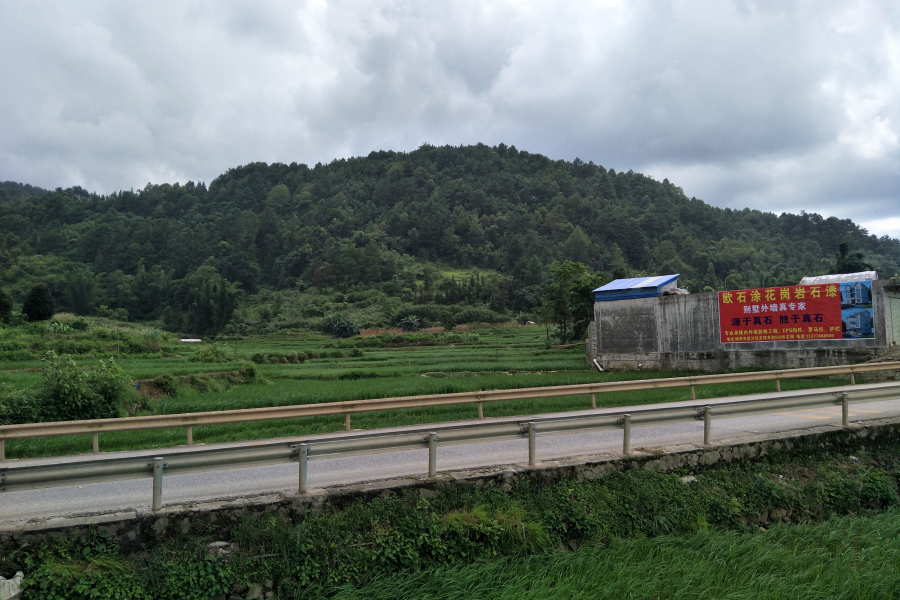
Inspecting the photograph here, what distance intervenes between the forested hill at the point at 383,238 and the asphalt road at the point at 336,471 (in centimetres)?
9223

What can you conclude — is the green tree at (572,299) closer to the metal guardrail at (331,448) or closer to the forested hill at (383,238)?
the metal guardrail at (331,448)

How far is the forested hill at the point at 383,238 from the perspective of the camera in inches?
4429

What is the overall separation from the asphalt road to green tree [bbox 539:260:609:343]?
33.8m

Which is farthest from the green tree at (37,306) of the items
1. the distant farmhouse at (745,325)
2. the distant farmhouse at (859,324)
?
the distant farmhouse at (859,324)

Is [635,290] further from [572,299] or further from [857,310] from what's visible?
[572,299]

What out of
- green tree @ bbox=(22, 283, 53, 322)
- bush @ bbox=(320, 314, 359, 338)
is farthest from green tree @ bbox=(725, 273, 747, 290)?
green tree @ bbox=(22, 283, 53, 322)

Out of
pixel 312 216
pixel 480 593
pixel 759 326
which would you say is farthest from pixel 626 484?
pixel 312 216

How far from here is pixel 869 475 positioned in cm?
994

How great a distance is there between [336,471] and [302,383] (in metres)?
18.6

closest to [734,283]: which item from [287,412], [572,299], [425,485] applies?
[572,299]

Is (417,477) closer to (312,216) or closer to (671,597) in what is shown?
(671,597)

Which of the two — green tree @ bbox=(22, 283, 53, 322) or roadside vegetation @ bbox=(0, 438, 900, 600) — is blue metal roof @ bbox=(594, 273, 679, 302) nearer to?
roadside vegetation @ bbox=(0, 438, 900, 600)

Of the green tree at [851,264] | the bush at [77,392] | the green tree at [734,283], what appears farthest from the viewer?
the green tree at [734,283]

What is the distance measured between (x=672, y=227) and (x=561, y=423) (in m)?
171
